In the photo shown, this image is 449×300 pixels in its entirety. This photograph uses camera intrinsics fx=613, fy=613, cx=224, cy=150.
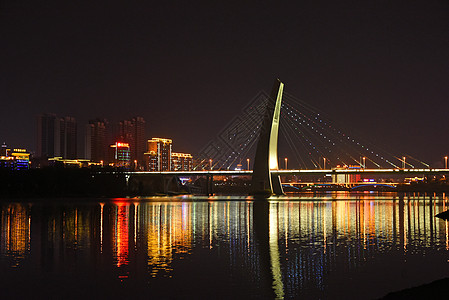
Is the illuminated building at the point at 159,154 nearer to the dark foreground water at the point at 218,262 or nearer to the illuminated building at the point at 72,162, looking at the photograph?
the illuminated building at the point at 72,162

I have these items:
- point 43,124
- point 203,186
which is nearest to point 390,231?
point 203,186

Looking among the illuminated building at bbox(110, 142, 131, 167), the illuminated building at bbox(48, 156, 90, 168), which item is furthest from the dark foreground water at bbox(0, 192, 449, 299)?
the illuminated building at bbox(110, 142, 131, 167)

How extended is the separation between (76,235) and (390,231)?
1132 cm

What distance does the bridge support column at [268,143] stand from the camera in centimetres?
6400

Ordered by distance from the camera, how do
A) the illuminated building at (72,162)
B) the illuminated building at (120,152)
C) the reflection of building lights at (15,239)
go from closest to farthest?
the reflection of building lights at (15,239)
the illuminated building at (72,162)
the illuminated building at (120,152)

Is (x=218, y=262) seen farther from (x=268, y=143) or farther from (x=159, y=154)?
(x=159, y=154)

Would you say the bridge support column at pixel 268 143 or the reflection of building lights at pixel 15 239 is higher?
the bridge support column at pixel 268 143

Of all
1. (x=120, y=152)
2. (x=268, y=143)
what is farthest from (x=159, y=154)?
(x=268, y=143)

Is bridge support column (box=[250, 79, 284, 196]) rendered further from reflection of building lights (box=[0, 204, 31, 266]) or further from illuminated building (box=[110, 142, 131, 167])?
illuminated building (box=[110, 142, 131, 167])

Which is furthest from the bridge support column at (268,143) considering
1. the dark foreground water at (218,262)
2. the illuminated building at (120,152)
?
the illuminated building at (120,152)

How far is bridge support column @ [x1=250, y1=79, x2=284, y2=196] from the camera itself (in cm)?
6400

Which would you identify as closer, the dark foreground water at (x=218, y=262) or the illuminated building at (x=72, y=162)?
the dark foreground water at (x=218, y=262)

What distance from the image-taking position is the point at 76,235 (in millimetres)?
20719

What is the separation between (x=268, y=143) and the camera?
211 feet
